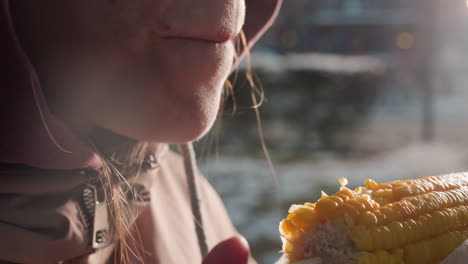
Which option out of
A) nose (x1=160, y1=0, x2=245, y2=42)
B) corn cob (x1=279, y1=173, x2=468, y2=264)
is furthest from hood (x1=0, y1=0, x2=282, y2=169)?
corn cob (x1=279, y1=173, x2=468, y2=264)

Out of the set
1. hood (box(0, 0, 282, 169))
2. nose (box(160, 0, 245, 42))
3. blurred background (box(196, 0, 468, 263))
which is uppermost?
nose (box(160, 0, 245, 42))

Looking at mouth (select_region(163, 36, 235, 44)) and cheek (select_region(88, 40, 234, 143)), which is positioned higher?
mouth (select_region(163, 36, 235, 44))

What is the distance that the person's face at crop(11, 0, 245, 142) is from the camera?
67 centimetres

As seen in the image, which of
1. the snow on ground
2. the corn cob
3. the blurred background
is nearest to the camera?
the corn cob

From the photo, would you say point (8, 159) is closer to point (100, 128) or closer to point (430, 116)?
point (100, 128)

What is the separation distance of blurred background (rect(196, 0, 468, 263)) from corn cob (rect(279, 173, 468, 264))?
7.21ft

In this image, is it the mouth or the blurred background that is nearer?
the mouth

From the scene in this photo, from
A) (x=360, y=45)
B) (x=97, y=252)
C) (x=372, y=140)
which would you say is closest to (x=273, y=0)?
(x=97, y=252)

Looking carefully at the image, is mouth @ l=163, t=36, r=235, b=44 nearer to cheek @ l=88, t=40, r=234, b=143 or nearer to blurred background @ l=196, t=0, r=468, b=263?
cheek @ l=88, t=40, r=234, b=143

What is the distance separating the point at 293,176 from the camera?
5004 mm

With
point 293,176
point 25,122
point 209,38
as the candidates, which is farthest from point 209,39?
point 293,176

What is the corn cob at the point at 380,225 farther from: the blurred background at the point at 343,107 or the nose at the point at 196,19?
the blurred background at the point at 343,107

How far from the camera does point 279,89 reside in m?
6.84

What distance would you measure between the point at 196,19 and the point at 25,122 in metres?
0.23
